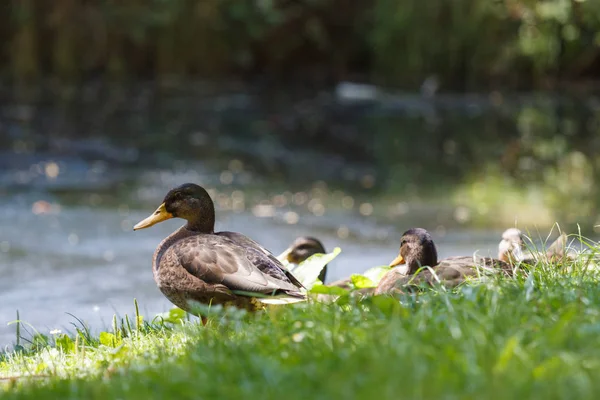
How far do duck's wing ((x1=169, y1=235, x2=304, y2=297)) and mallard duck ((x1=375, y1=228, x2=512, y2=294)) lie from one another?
1.79ft

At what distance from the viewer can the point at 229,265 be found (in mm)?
4199

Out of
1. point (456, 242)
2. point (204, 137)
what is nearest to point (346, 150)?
point (204, 137)

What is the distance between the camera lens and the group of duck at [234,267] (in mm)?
4102

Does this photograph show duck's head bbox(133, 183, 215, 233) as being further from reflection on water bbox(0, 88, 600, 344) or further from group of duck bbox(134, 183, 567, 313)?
reflection on water bbox(0, 88, 600, 344)

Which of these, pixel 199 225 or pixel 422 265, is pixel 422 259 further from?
pixel 199 225

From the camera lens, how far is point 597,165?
12.8 metres

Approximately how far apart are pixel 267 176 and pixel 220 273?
8.48 m

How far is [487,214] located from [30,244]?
4.39 m

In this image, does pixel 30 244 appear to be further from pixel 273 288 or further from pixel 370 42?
pixel 370 42

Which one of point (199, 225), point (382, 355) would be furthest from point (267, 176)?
point (382, 355)

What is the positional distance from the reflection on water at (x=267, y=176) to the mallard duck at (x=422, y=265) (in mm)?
2032

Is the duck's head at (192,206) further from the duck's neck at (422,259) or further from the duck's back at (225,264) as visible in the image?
the duck's neck at (422,259)

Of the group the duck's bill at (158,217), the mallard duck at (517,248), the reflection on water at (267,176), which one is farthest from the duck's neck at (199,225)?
the mallard duck at (517,248)

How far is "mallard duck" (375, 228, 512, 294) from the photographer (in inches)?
175
